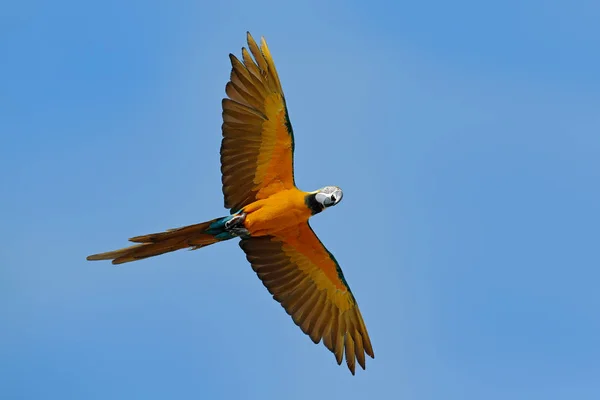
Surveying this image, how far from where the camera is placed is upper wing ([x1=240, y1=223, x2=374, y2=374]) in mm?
15141

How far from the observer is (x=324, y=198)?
46.2 feet

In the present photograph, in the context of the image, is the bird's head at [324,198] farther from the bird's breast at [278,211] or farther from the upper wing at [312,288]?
the upper wing at [312,288]

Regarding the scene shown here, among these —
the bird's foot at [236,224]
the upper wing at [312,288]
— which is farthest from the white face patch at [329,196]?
the bird's foot at [236,224]

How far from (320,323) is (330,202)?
2.49 metres

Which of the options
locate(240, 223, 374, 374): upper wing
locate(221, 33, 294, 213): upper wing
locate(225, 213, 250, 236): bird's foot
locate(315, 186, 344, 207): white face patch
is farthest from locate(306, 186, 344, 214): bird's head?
locate(225, 213, 250, 236): bird's foot

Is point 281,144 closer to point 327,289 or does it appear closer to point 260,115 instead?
point 260,115

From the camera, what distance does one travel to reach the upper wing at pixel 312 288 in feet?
49.7

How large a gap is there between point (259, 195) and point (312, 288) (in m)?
2.01

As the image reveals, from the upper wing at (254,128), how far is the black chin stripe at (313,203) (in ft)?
1.90

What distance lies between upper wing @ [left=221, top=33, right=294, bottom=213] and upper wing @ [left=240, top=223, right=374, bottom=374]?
3.55 feet

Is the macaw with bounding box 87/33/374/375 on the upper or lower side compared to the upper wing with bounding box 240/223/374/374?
upper

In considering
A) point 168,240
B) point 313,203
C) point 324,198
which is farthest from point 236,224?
point 324,198

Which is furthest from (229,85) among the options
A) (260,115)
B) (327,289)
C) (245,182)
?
(327,289)

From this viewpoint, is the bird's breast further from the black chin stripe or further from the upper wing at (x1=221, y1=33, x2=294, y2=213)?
the upper wing at (x1=221, y1=33, x2=294, y2=213)
